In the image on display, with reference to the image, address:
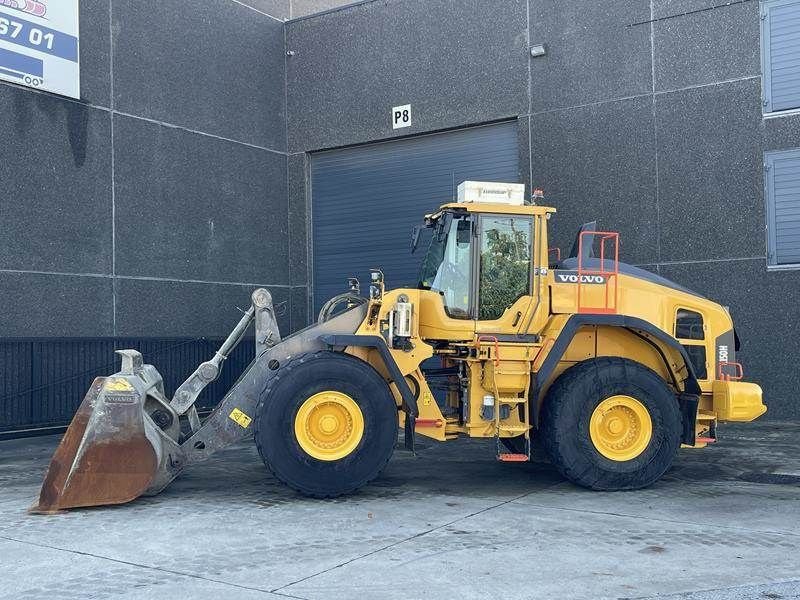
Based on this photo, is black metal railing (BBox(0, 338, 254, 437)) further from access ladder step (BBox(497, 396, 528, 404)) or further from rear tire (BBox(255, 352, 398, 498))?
access ladder step (BBox(497, 396, 528, 404))

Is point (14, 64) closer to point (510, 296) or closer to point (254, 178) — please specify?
point (254, 178)

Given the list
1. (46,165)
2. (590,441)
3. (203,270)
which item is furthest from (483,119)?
(590,441)

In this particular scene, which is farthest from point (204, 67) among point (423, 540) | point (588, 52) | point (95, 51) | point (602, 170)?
point (423, 540)

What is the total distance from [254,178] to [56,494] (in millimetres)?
10456

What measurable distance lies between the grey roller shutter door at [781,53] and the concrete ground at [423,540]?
6372 millimetres

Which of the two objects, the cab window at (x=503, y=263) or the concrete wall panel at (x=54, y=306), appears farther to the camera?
the concrete wall panel at (x=54, y=306)

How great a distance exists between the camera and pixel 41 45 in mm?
13094

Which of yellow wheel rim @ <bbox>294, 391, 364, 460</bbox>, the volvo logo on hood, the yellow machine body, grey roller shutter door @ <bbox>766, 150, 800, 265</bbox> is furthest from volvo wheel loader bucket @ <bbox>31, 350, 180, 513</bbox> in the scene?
grey roller shutter door @ <bbox>766, 150, 800, 265</bbox>

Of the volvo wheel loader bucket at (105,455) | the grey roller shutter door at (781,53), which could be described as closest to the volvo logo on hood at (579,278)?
the volvo wheel loader bucket at (105,455)

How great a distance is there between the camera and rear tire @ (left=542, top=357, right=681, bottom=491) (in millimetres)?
8211

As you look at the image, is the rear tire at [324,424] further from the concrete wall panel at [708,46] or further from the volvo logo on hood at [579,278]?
the concrete wall panel at [708,46]

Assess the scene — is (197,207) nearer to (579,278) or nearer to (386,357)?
(386,357)

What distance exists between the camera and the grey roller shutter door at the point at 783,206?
41.9 ft

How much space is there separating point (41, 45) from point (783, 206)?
38.1 ft
